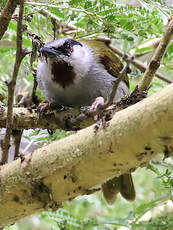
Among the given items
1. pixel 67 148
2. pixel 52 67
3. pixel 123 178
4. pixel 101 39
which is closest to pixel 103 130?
pixel 67 148

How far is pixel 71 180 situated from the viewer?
133 cm

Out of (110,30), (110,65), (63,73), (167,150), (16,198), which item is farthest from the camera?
(110,65)

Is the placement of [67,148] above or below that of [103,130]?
below

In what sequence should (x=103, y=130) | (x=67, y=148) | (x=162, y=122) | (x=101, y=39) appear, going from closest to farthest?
1. (x=162, y=122)
2. (x=103, y=130)
3. (x=67, y=148)
4. (x=101, y=39)

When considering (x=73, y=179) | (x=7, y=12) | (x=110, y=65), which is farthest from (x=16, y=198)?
(x=110, y=65)

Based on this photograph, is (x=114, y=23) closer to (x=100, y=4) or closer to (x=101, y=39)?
(x=100, y=4)

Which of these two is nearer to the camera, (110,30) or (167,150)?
(167,150)

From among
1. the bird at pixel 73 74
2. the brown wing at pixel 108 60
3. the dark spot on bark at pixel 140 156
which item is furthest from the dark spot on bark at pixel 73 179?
the brown wing at pixel 108 60

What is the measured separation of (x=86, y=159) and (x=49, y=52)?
3.22 ft

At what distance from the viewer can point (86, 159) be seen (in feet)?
4.12

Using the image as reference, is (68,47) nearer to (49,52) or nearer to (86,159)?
(49,52)

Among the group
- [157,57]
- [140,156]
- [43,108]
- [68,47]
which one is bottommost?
[43,108]

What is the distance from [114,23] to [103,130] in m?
0.97

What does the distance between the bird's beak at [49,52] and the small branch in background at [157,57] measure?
657 mm
